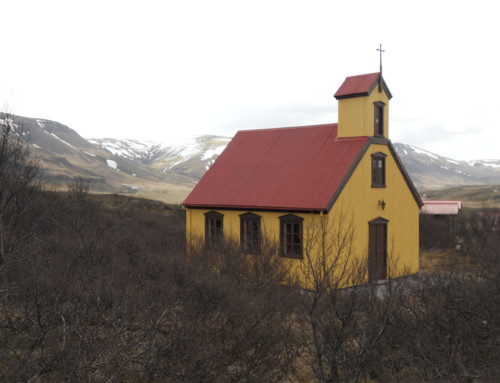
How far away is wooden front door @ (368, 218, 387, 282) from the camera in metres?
17.2

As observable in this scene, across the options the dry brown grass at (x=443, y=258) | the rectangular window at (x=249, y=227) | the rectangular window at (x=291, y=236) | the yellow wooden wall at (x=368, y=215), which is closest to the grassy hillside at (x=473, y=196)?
the dry brown grass at (x=443, y=258)

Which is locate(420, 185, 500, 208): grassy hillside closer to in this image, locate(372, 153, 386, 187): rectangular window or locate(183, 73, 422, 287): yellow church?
locate(183, 73, 422, 287): yellow church

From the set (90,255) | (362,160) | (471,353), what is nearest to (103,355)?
(471,353)

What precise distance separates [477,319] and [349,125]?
34.2ft

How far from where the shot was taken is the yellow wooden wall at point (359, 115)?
56.8ft

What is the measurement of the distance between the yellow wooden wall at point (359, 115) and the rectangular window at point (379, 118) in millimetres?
181

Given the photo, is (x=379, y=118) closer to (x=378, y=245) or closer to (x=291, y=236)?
(x=378, y=245)

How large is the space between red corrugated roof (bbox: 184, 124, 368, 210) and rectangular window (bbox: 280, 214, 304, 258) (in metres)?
0.48

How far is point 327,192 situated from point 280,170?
9.99ft

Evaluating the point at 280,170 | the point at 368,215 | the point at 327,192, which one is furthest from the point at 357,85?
the point at 368,215

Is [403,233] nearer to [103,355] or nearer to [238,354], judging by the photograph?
[238,354]

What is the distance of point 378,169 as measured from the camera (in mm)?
17781

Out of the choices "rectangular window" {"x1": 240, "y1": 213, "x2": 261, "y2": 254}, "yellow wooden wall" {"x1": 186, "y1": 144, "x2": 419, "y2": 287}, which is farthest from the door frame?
"rectangular window" {"x1": 240, "y1": 213, "x2": 261, "y2": 254}

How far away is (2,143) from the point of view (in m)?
8.52
